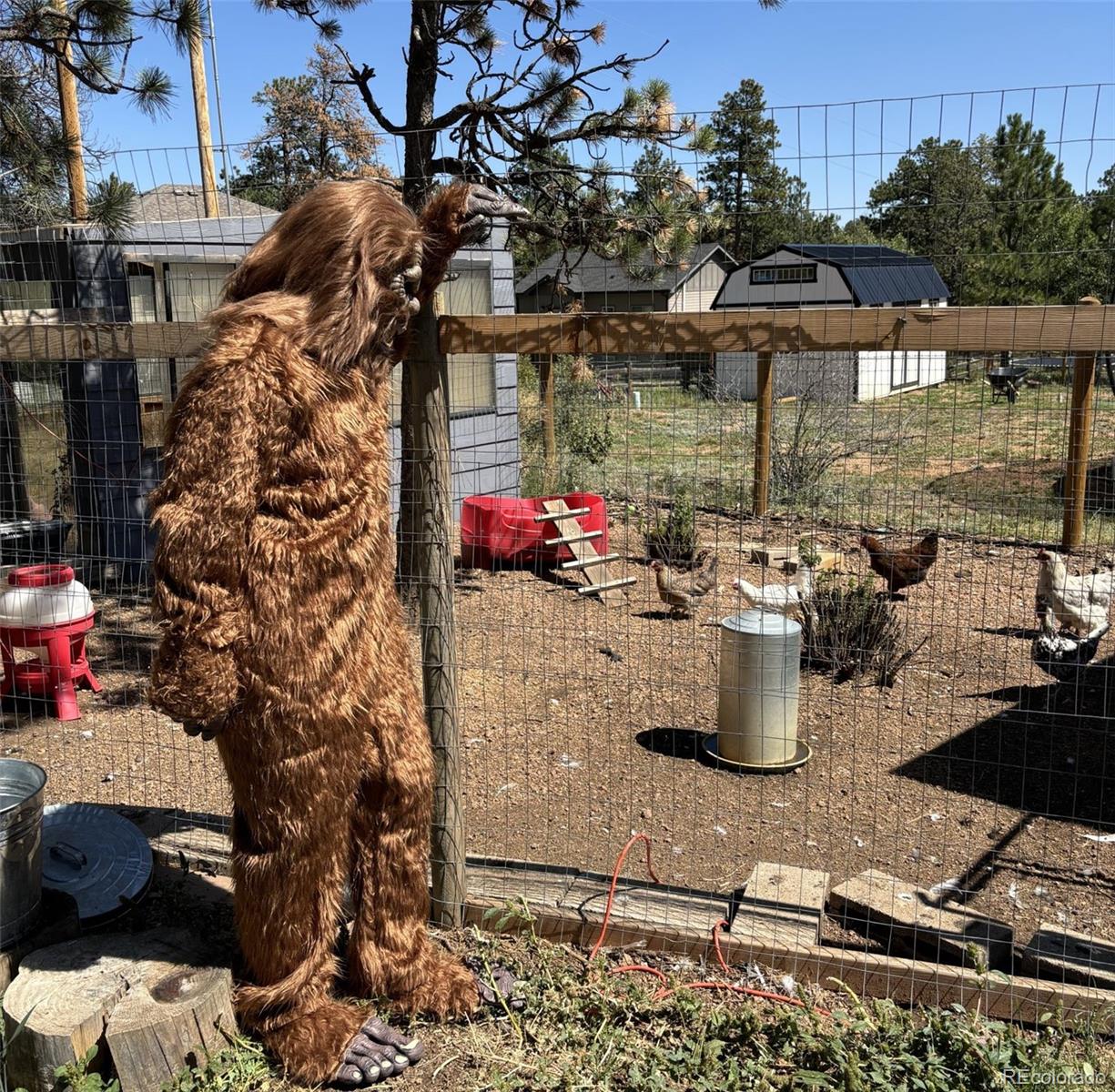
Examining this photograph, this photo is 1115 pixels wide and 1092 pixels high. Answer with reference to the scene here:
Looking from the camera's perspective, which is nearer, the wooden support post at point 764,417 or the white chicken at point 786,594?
the white chicken at point 786,594

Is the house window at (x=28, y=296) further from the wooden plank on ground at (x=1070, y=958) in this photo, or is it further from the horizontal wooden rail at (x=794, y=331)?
the wooden plank on ground at (x=1070, y=958)

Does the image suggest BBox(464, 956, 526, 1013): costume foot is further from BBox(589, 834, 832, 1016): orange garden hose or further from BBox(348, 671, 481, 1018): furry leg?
BBox(589, 834, 832, 1016): orange garden hose

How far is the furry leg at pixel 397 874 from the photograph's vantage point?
279 centimetres

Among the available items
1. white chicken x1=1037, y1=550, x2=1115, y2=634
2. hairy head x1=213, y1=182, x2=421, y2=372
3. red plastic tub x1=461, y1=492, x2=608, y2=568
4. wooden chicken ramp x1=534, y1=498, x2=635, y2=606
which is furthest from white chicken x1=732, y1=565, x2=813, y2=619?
hairy head x1=213, y1=182, x2=421, y2=372

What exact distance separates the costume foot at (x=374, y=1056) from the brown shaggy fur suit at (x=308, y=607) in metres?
0.04

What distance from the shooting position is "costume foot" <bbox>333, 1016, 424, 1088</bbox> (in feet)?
8.64

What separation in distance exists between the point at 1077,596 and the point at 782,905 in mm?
3765

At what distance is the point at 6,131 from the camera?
20.3ft

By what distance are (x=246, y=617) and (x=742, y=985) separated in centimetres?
183

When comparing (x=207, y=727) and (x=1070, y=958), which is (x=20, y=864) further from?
(x=1070, y=958)

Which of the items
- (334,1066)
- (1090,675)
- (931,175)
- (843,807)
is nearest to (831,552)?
(1090,675)

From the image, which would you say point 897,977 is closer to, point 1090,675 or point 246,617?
point 246,617

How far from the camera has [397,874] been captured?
284cm
